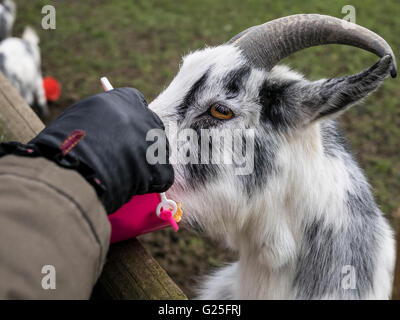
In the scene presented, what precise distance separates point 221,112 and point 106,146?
2.58ft

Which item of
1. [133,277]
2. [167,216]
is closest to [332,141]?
[167,216]

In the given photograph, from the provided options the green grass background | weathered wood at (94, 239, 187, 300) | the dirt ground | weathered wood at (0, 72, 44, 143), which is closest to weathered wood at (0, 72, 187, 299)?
weathered wood at (94, 239, 187, 300)

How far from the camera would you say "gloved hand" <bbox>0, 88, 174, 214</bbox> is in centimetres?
130

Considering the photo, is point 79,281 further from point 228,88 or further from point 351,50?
point 351,50

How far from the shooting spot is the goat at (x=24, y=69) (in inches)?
208

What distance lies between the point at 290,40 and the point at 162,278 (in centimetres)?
113

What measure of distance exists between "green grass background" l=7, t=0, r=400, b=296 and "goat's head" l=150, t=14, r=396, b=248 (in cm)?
308

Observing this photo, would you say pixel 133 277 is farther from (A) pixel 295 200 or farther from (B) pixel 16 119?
(B) pixel 16 119

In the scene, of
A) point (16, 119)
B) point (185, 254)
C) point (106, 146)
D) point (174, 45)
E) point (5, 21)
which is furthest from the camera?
point (174, 45)

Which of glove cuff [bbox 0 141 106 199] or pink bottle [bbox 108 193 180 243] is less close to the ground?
glove cuff [bbox 0 141 106 199]

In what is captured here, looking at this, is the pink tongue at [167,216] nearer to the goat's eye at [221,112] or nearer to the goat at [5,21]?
the goat's eye at [221,112]

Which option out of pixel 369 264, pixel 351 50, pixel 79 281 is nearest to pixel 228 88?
pixel 369 264

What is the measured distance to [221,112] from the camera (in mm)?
2055

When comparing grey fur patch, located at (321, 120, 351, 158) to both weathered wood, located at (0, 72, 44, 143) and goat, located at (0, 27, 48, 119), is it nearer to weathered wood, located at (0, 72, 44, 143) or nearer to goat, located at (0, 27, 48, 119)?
weathered wood, located at (0, 72, 44, 143)
